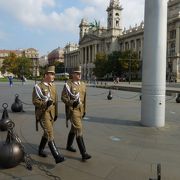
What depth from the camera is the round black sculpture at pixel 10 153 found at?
6.62 m

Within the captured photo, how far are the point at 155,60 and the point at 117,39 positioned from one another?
417 ft

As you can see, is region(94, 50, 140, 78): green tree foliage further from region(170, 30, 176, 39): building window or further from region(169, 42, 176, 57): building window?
region(170, 30, 176, 39): building window

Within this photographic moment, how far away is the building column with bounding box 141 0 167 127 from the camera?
38.1 ft

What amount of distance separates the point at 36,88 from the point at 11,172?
5.73 ft

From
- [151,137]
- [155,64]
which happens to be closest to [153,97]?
[155,64]

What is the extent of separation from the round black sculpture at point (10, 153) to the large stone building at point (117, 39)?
3440 inches

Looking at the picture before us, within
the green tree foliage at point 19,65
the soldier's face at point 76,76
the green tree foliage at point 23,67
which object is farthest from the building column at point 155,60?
the green tree foliage at point 23,67

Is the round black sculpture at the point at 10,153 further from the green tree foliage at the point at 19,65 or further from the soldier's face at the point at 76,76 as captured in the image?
the green tree foliage at the point at 19,65

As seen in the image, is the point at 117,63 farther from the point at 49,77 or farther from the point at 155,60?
the point at 49,77

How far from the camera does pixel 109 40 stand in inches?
5536

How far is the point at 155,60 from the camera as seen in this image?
1169 centimetres

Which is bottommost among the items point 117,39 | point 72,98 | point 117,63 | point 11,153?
point 11,153

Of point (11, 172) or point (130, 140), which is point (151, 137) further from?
point (11, 172)

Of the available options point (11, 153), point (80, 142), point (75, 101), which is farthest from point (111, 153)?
point (11, 153)
